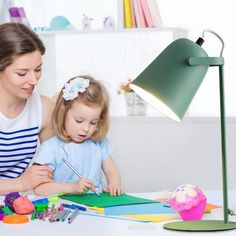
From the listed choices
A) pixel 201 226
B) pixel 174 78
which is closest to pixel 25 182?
pixel 201 226

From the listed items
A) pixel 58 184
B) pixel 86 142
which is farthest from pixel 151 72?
pixel 86 142

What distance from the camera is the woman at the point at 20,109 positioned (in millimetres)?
2166

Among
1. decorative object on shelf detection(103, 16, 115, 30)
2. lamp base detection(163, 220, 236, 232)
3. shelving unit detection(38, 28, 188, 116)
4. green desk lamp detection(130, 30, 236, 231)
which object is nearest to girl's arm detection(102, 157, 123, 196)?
lamp base detection(163, 220, 236, 232)

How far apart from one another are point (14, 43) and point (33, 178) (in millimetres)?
468

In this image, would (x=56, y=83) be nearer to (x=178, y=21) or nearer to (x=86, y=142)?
(x=178, y=21)

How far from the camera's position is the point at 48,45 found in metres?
3.60

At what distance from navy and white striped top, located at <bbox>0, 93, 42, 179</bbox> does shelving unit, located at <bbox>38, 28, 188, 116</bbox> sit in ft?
3.87

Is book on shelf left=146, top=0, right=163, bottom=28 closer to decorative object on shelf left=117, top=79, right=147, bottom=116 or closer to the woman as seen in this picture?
decorative object on shelf left=117, top=79, right=147, bottom=116

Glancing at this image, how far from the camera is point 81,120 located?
7.43ft

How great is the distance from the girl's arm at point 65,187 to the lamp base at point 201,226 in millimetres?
467

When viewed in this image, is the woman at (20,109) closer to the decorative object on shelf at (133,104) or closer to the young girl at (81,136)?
the young girl at (81,136)

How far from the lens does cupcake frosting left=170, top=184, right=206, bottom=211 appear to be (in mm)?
1606

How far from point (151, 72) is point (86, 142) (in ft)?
3.40

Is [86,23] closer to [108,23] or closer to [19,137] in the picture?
[108,23]
